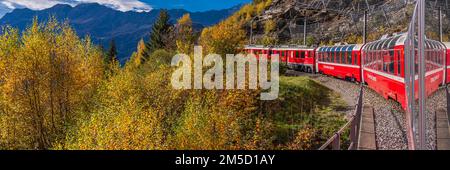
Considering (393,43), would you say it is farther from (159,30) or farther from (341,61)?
(159,30)

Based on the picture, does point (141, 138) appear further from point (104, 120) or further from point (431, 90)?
point (431, 90)

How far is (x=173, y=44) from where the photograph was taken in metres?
42.7

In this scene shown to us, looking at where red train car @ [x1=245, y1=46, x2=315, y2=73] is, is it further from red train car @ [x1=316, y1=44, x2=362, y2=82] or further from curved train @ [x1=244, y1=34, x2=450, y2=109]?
red train car @ [x1=316, y1=44, x2=362, y2=82]

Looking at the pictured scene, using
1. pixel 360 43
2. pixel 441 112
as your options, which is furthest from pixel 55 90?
pixel 441 112

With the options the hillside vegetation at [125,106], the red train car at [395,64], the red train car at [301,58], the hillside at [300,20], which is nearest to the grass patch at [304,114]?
the hillside vegetation at [125,106]

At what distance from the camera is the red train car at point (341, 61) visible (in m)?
18.6

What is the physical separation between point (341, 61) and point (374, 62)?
9.40 m

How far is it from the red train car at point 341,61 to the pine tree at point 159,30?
30.1 metres

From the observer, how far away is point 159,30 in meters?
54.6

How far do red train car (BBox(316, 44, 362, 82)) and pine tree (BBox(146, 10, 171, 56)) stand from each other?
30.1 m

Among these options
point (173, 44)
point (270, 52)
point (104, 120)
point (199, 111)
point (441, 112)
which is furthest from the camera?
point (173, 44)

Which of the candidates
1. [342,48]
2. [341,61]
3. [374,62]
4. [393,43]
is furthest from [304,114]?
[393,43]

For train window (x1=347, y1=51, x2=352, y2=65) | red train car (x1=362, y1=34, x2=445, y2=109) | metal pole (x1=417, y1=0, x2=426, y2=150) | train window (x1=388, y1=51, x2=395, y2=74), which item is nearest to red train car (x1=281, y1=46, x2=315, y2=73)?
train window (x1=347, y1=51, x2=352, y2=65)
